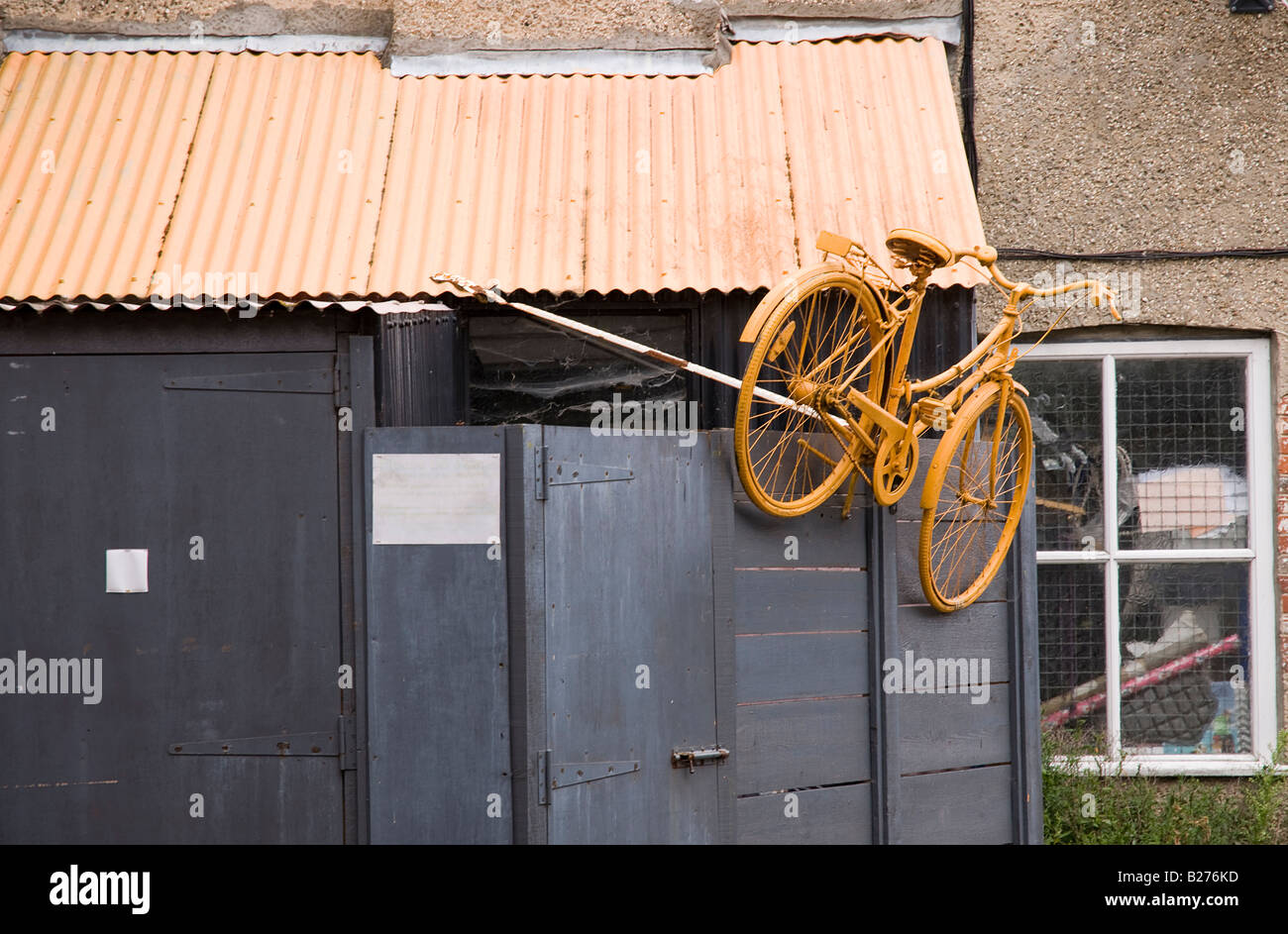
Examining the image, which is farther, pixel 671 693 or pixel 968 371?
pixel 968 371

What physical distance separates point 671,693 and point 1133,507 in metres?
3.10

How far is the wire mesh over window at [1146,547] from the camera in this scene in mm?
5809

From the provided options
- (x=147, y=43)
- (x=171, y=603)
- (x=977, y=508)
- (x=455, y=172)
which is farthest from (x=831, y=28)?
(x=171, y=603)

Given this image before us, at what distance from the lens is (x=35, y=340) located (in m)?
4.60

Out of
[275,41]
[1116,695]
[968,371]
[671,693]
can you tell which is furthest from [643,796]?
[275,41]

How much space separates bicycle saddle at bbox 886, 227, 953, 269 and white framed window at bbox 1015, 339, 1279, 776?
1.91 metres

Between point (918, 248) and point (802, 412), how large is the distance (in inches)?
30.3

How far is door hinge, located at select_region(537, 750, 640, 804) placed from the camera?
3779 mm

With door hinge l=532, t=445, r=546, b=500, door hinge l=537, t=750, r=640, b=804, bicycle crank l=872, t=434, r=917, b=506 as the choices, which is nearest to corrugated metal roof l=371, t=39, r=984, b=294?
bicycle crank l=872, t=434, r=917, b=506

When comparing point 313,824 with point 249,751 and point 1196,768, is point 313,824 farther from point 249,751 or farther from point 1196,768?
point 1196,768

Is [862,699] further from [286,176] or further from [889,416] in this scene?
[286,176]

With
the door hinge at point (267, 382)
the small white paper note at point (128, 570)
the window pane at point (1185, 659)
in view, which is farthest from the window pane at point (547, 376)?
the window pane at point (1185, 659)

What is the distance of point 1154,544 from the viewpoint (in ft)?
19.2

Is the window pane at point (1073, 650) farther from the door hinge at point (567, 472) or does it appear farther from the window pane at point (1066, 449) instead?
the door hinge at point (567, 472)
